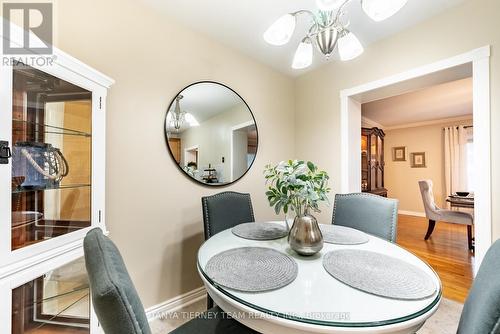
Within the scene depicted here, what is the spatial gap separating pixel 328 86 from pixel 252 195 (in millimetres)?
1549

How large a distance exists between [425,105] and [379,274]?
4528mm

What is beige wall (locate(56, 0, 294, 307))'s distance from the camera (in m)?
1.47

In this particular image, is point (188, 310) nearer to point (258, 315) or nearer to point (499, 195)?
point (258, 315)

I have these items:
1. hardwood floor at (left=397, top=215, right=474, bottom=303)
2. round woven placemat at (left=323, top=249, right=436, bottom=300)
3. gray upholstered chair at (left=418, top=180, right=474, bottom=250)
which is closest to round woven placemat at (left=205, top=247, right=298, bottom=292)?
round woven placemat at (left=323, top=249, right=436, bottom=300)

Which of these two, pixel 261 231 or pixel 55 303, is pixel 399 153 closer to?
pixel 261 231

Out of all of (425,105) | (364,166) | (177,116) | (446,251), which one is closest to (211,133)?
(177,116)

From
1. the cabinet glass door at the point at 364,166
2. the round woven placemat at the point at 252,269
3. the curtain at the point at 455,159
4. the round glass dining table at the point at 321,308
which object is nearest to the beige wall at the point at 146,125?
the round woven placemat at the point at 252,269

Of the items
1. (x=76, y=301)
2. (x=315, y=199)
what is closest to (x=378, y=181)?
(x=315, y=199)

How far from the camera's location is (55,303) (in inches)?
44.2

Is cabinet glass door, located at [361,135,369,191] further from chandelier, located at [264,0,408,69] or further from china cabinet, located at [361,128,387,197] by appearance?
chandelier, located at [264,0,408,69]

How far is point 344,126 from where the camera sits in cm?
237

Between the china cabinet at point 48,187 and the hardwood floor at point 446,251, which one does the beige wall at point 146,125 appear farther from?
the hardwood floor at point 446,251

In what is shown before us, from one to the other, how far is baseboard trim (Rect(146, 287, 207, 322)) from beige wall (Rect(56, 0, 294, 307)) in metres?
0.05

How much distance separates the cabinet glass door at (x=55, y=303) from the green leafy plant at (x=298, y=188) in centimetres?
116
